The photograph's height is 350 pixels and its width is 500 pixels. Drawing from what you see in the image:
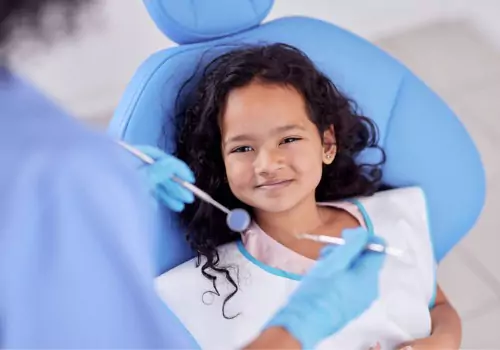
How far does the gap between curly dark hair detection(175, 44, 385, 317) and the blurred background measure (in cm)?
51

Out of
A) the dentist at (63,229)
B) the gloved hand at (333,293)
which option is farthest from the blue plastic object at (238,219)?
the dentist at (63,229)

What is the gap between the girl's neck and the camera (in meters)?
1.24

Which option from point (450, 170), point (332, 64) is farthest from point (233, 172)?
point (450, 170)

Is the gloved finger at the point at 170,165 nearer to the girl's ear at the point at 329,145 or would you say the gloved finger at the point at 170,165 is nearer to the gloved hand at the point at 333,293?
the gloved hand at the point at 333,293

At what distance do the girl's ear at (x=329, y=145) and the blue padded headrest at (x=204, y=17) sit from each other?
0.23m

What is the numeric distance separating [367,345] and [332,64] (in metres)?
0.49

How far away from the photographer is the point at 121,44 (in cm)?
210

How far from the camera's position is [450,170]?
4.51 feet

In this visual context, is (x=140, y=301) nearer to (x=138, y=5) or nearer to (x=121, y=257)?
(x=121, y=257)

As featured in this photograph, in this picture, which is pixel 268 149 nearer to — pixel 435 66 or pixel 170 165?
pixel 170 165

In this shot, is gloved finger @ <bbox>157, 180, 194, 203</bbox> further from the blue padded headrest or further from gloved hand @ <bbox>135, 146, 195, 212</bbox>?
the blue padded headrest

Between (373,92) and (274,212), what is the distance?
0.30 meters

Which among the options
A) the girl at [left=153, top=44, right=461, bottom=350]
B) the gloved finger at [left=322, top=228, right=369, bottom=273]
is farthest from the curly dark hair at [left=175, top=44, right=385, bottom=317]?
the gloved finger at [left=322, top=228, right=369, bottom=273]

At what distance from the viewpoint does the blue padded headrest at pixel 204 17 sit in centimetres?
125
